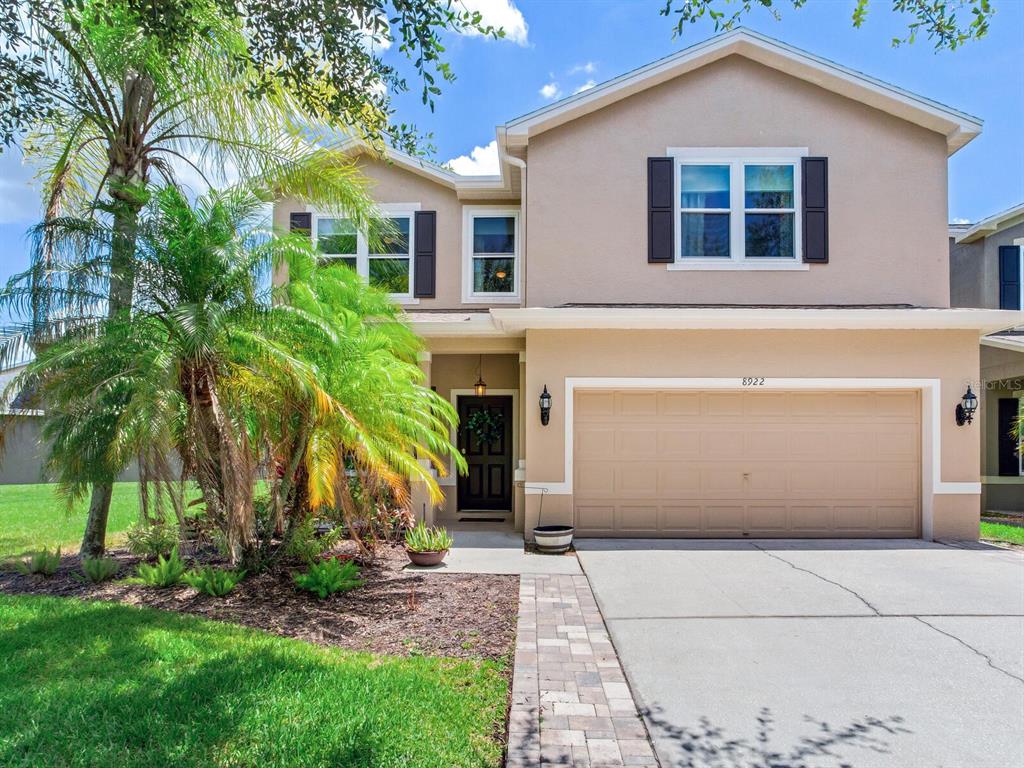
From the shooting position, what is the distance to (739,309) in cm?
942

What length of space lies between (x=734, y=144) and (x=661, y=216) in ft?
6.00

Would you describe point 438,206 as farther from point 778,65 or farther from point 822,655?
point 822,655

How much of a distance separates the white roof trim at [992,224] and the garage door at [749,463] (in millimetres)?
7824

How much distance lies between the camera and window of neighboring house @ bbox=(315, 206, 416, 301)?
12.0 meters

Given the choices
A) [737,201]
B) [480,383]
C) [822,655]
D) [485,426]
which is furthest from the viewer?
[485,426]

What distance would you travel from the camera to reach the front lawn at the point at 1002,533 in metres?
10.2

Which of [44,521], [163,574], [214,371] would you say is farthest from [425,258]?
[44,521]

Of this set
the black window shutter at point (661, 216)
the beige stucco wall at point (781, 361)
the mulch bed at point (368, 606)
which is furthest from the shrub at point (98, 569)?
the black window shutter at point (661, 216)

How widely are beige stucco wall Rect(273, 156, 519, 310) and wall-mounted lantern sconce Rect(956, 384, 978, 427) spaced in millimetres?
8080

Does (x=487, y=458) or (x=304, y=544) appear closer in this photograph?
(x=304, y=544)

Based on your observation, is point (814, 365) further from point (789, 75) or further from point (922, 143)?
point (789, 75)

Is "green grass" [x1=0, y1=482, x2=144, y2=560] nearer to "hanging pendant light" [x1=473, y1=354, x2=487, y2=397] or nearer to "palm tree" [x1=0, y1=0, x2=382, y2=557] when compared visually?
"palm tree" [x1=0, y1=0, x2=382, y2=557]

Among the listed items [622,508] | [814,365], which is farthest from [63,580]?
[814,365]

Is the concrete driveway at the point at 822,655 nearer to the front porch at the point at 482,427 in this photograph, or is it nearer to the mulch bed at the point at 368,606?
the mulch bed at the point at 368,606
